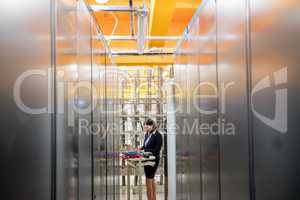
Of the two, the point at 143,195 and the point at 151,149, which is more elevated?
the point at 151,149

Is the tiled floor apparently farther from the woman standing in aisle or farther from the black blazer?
the black blazer

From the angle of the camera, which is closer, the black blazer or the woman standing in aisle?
the woman standing in aisle

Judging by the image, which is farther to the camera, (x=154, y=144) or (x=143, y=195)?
(x=143, y=195)

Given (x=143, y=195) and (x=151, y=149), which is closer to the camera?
(x=151, y=149)

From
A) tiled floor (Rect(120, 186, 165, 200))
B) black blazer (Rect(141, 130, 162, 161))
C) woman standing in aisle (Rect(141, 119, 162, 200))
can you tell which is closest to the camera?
woman standing in aisle (Rect(141, 119, 162, 200))

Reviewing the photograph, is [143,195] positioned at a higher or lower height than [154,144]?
lower

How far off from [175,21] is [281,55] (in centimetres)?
518

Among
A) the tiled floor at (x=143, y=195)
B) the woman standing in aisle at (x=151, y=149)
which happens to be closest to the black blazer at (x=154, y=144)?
the woman standing in aisle at (x=151, y=149)

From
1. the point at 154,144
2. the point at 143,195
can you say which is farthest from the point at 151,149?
the point at 143,195

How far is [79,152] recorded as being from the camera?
196 cm

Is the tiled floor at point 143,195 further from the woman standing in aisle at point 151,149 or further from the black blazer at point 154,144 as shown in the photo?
the black blazer at point 154,144

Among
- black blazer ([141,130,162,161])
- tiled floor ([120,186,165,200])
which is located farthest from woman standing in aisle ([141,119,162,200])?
tiled floor ([120,186,165,200])

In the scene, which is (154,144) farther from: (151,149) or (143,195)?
(143,195)

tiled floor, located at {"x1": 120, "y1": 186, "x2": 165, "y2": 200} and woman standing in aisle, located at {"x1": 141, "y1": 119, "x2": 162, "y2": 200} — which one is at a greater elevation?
woman standing in aisle, located at {"x1": 141, "y1": 119, "x2": 162, "y2": 200}
